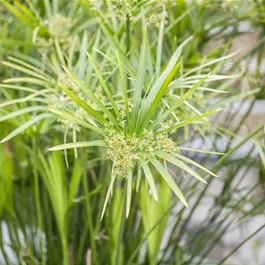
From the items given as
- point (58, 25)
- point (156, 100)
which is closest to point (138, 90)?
point (156, 100)

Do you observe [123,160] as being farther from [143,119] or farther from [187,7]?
[187,7]

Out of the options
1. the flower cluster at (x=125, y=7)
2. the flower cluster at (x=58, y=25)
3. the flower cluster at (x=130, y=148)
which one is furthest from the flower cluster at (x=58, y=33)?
the flower cluster at (x=130, y=148)

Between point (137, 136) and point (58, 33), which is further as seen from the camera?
point (58, 33)

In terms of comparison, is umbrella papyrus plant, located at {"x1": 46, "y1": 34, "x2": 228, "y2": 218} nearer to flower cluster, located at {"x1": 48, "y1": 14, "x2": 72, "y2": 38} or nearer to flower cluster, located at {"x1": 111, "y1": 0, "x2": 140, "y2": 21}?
flower cluster, located at {"x1": 111, "y1": 0, "x2": 140, "y2": 21}

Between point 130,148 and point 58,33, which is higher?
point 58,33

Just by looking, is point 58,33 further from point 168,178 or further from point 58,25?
point 168,178

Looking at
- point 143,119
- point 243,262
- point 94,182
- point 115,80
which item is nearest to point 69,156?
point 94,182

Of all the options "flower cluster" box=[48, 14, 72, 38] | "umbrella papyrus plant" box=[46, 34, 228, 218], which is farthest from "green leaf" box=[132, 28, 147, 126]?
"flower cluster" box=[48, 14, 72, 38]

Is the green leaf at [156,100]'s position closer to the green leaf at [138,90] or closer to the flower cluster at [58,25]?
the green leaf at [138,90]
